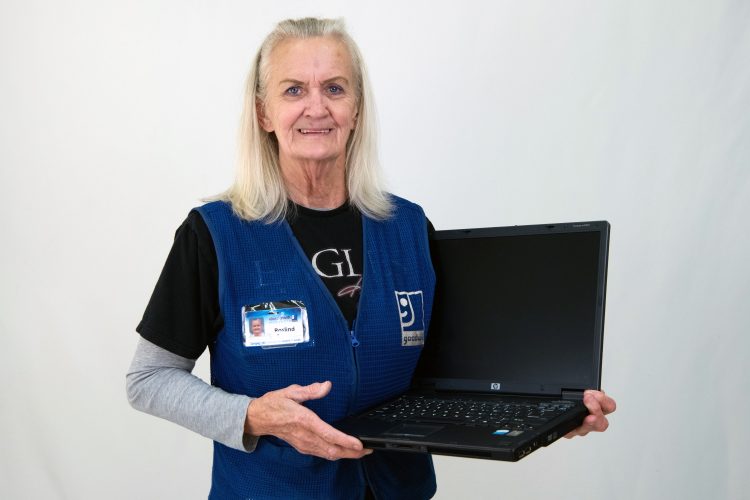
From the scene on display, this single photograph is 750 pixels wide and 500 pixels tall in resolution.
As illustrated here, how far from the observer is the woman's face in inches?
80.2

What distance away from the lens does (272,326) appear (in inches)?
74.1

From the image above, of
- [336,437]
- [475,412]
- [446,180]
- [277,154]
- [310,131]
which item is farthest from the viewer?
[446,180]

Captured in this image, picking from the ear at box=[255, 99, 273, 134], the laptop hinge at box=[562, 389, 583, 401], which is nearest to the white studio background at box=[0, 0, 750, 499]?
the ear at box=[255, 99, 273, 134]

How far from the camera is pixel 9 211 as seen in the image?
3410 millimetres

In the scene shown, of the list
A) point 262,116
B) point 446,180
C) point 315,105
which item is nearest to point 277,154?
point 262,116

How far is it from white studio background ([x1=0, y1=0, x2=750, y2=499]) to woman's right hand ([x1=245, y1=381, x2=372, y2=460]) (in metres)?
1.57

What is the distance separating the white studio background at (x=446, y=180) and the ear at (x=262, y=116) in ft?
3.76

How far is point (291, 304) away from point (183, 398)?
0.27 meters

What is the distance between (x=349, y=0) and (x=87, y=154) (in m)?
1.06

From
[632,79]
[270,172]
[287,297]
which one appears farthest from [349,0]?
[287,297]

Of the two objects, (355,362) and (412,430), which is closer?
(412,430)

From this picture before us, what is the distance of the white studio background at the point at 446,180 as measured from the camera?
3070 mm

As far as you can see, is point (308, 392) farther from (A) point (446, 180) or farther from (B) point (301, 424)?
(A) point (446, 180)

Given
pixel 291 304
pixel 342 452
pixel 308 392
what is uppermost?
pixel 291 304
